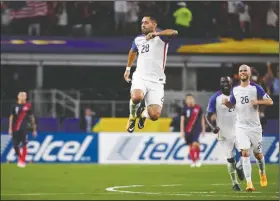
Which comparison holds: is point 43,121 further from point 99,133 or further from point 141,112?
point 141,112

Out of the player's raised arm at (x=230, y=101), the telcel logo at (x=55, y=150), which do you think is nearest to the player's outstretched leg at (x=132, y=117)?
the player's raised arm at (x=230, y=101)

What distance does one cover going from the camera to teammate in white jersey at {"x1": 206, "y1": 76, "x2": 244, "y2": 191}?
10148 mm

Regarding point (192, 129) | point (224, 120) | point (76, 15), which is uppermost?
point (76, 15)

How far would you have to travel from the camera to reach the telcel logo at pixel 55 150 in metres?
44.6

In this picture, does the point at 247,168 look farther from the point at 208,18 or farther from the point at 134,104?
the point at 208,18

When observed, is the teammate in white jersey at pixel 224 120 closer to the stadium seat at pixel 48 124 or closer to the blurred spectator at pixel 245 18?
the blurred spectator at pixel 245 18

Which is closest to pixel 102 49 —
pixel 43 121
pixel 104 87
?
pixel 104 87

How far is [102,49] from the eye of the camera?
127 feet

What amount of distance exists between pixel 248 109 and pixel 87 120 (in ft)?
113

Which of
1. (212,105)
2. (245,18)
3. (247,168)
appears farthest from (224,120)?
(212,105)

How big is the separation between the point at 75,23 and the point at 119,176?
371 inches

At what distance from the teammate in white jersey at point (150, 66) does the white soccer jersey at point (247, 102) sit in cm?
84

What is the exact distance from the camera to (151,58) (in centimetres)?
966

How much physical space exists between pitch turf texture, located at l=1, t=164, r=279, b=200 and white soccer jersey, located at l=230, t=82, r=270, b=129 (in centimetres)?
1733
